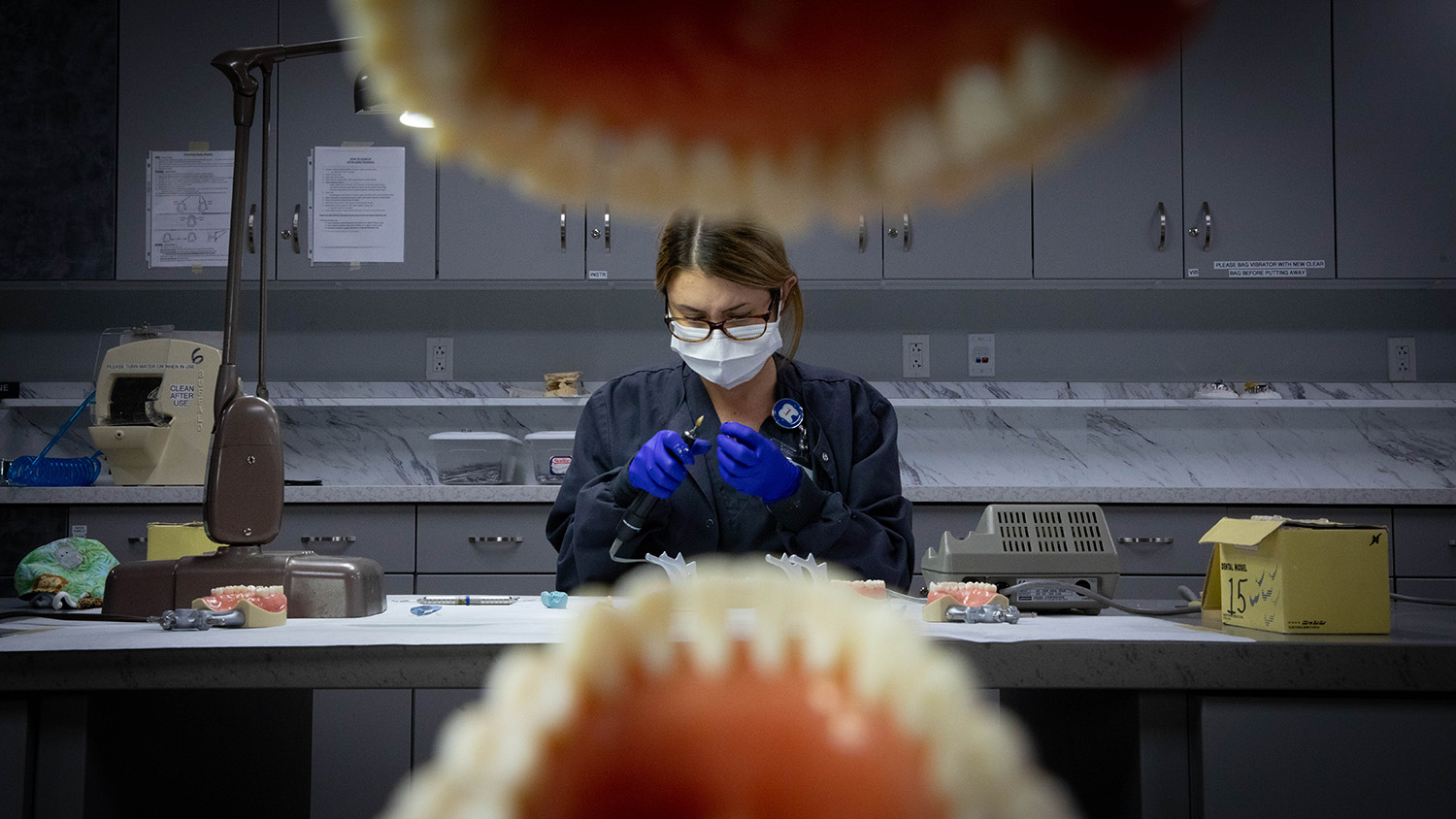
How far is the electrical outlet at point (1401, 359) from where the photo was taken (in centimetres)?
332

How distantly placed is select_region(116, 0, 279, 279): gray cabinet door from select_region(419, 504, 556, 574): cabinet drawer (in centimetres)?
110

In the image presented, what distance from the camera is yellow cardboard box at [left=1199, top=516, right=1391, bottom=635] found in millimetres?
903

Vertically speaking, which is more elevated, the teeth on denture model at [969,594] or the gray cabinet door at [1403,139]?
the gray cabinet door at [1403,139]

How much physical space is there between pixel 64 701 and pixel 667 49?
0.91 metres

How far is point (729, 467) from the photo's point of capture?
1347 mm

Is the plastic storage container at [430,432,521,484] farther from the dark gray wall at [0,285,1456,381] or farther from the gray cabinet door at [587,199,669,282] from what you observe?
the gray cabinet door at [587,199,669,282]

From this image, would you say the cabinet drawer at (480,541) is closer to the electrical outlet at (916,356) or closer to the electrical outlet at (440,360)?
the electrical outlet at (440,360)

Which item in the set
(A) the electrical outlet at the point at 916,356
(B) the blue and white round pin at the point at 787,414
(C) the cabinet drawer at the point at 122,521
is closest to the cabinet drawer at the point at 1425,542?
(A) the electrical outlet at the point at 916,356

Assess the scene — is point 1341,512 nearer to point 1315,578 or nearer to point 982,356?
point 982,356

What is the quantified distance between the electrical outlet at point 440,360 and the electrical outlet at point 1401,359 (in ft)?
10.1

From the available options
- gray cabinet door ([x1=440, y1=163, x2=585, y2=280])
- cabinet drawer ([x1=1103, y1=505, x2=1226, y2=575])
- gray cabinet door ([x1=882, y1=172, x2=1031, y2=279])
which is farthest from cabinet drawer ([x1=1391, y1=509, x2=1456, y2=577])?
gray cabinet door ([x1=440, y1=163, x2=585, y2=280])

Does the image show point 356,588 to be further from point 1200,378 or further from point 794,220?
point 1200,378

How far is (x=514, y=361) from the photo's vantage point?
11.3ft

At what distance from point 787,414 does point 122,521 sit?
202cm
